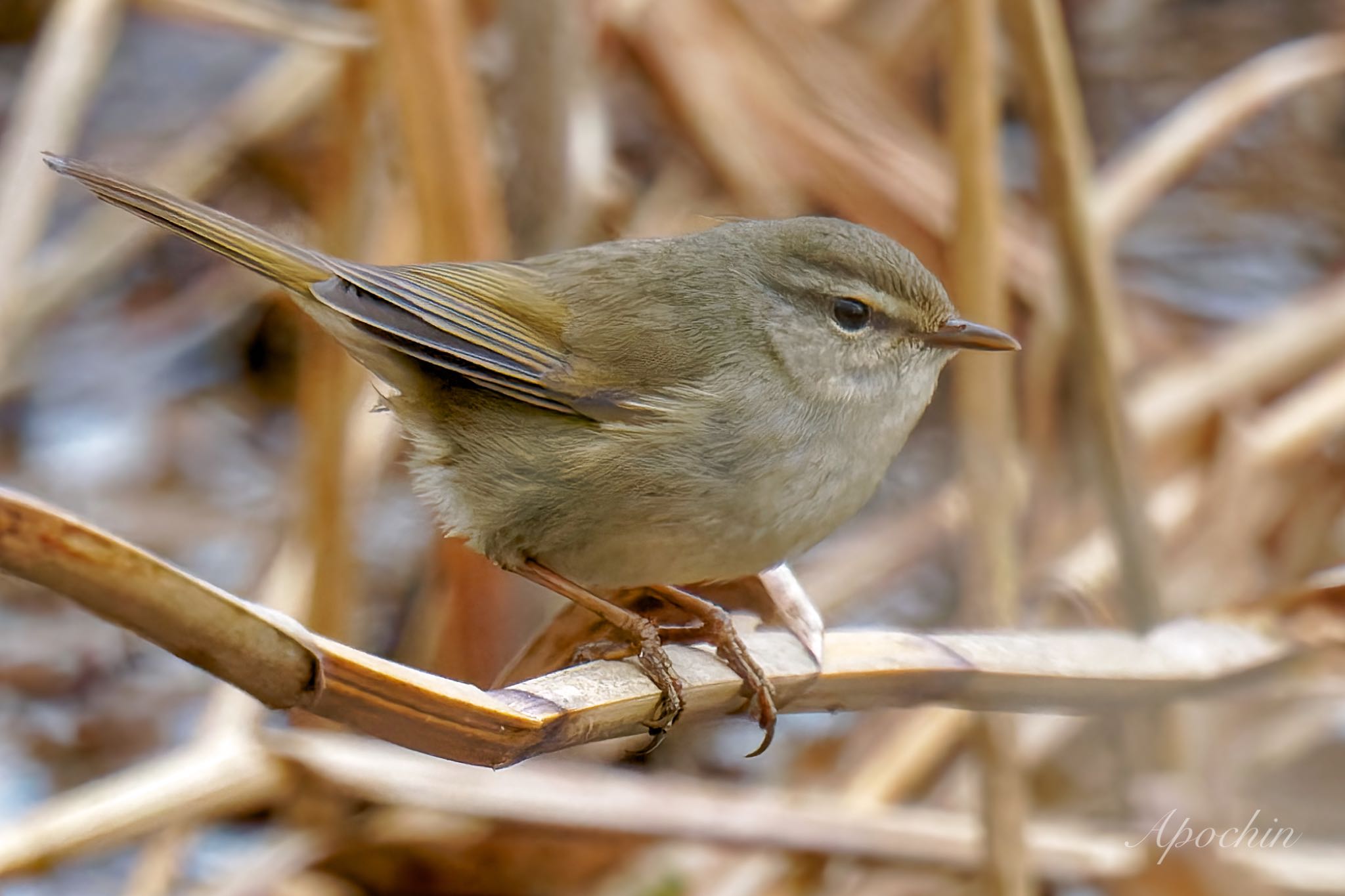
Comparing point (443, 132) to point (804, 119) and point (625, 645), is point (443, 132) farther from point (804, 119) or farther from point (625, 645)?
point (804, 119)

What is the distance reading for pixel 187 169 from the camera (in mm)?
4844

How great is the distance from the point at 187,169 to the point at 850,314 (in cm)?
313

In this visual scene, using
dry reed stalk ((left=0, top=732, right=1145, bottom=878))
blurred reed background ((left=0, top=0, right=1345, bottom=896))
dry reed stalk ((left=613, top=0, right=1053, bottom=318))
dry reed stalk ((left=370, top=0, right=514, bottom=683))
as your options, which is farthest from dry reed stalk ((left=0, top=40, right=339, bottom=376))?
dry reed stalk ((left=0, top=732, right=1145, bottom=878))

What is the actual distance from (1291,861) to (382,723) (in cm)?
228

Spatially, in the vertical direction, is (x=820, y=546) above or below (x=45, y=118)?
above

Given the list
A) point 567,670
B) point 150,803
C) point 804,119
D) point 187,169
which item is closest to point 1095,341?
point 567,670

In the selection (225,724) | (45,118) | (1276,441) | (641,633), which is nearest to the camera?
(641,633)

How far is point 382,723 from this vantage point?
1533mm

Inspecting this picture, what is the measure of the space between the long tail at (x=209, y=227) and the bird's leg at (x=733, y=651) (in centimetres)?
73

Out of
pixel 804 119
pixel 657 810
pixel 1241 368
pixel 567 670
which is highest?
pixel 804 119

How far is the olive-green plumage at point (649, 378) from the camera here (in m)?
2.20

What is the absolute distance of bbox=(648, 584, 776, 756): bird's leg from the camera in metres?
2.08

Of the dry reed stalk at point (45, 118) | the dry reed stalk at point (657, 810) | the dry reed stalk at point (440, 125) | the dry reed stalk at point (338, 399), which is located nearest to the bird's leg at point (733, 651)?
the dry reed stalk at point (657, 810)

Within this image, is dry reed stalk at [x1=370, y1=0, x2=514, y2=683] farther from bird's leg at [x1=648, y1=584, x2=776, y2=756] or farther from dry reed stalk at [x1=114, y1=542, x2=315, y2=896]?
bird's leg at [x1=648, y1=584, x2=776, y2=756]
